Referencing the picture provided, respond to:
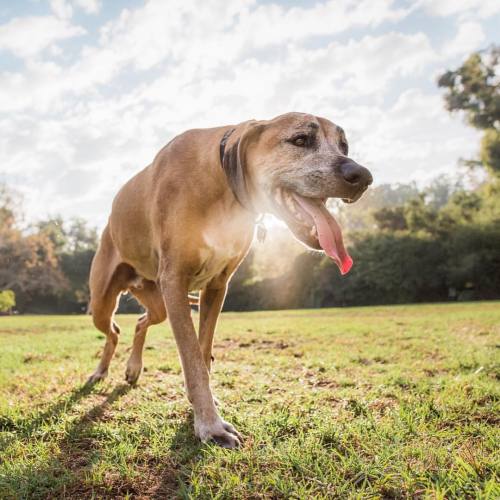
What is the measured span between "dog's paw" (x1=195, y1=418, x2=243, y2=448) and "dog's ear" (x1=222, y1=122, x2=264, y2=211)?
54.5 inches

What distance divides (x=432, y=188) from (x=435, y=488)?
11128cm

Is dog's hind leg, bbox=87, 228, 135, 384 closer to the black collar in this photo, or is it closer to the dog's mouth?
the black collar

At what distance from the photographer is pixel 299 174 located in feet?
9.55

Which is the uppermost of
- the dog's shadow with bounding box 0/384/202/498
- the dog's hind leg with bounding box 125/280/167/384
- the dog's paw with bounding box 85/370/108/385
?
the dog's hind leg with bounding box 125/280/167/384

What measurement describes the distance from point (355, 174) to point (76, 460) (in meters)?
2.23

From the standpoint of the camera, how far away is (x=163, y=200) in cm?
339

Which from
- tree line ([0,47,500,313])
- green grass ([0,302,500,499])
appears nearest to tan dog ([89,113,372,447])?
green grass ([0,302,500,499])

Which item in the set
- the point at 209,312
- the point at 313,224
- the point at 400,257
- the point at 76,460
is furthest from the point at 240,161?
the point at 400,257

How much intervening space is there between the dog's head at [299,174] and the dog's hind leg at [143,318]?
1986 millimetres

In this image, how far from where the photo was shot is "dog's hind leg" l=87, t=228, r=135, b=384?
4.55m

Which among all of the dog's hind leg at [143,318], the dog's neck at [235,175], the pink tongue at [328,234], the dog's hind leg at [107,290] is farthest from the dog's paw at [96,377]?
the pink tongue at [328,234]

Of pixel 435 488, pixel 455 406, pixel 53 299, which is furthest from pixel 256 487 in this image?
pixel 53 299

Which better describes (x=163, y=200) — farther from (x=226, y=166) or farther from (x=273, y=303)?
(x=273, y=303)

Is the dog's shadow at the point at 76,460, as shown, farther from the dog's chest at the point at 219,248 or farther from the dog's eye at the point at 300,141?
the dog's eye at the point at 300,141
